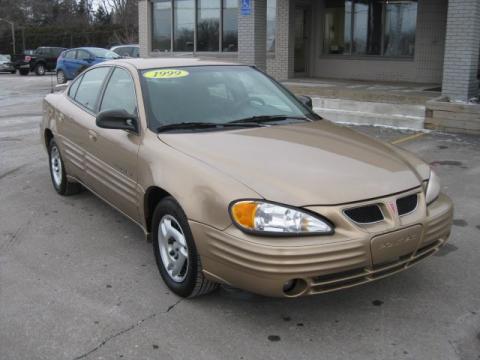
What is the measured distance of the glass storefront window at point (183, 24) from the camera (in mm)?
19297

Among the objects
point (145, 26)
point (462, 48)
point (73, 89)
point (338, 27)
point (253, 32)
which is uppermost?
point (145, 26)

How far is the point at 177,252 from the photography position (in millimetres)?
3773

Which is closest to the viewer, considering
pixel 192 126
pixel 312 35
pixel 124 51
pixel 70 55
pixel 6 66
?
pixel 192 126

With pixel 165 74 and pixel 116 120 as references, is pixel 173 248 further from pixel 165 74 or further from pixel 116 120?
pixel 165 74

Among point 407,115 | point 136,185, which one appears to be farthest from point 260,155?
point 407,115

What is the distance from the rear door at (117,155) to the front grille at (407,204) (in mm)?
1854

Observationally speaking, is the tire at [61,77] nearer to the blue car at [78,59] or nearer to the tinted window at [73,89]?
the blue car at [78,59]

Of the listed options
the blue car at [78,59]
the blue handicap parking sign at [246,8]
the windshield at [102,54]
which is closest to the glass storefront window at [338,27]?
the blue handicap parking sign at [246,8]

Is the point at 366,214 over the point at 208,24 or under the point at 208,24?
under

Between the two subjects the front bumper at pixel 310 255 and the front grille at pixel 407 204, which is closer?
the front bumper at pixel 310 255

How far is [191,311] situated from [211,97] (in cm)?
Result: 175

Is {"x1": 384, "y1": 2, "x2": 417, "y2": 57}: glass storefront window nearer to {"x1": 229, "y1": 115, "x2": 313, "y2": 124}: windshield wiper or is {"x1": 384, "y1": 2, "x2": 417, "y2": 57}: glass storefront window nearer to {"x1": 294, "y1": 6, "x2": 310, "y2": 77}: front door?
{"x1": 294, "y1": 6, "x2": 310, "y2": 77}: front door

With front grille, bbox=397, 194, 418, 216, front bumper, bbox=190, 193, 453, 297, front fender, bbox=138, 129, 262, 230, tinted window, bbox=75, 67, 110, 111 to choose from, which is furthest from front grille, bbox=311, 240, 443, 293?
tinted window, bbox=75, 67, 110, 111

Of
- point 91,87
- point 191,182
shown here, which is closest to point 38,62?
point 91,87
